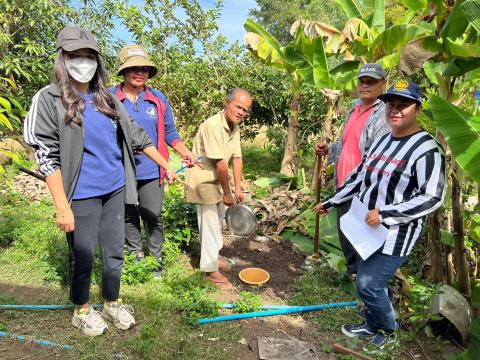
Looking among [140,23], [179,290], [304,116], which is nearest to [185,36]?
[140,23]

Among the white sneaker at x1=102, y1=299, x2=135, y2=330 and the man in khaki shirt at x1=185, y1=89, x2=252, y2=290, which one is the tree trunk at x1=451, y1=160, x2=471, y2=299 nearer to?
the man in khaki shirt at x1=185, y1=89, x2=252, y2=290

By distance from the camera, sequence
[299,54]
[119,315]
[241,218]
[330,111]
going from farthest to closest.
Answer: [330,111] < [299,54] < [241,218] < [119,315]

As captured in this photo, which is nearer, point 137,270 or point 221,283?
point 137,270

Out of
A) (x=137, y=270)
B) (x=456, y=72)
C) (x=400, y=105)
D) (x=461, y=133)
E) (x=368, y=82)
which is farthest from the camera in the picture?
(x=137, y=270)

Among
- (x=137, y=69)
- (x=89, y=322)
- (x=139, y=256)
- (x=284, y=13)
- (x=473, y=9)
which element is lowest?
(x=89, y=322)

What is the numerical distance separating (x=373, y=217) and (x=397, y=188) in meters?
0.25

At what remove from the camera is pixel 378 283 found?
109 inches

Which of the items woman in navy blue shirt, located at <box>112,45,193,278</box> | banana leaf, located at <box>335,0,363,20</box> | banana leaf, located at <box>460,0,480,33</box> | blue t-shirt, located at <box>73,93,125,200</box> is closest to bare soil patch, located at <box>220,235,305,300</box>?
woman in navy blue shirt, located at <box>112,45,193,278</box>

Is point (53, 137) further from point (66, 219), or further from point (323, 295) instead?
point (323, 295)

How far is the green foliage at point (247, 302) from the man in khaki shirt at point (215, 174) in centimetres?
27

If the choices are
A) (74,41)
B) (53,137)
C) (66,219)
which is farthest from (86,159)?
(74,41)

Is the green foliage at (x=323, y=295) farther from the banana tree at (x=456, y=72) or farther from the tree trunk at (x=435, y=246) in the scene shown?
the banana tree at (x=456, y=72)

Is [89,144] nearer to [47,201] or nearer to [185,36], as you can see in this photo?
[47,201]

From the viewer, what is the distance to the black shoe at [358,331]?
3.15 m
